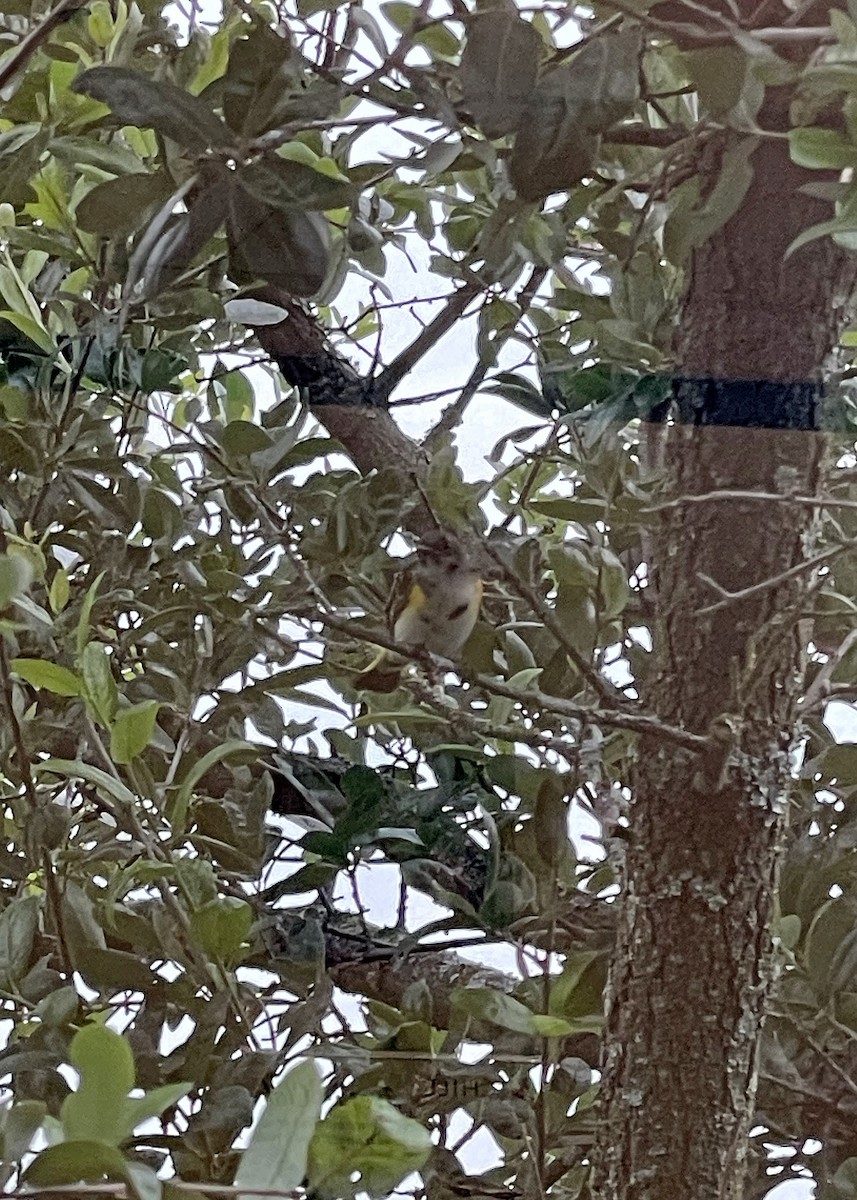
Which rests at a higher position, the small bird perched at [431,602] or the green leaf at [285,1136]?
the small bird perched at [431,602]

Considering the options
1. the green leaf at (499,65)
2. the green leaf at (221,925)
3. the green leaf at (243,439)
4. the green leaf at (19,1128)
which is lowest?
the green leaf at (19,1128)

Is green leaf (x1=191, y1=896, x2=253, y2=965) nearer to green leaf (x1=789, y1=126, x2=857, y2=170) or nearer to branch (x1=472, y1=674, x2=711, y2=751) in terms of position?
branch (x1=472, y1=674, x2=711, y2=751)

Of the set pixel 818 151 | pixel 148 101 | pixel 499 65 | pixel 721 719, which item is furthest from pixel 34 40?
pixel 721 719

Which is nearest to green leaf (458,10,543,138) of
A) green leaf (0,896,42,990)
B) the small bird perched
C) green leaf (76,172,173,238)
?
green leaf (76,172,173,238)

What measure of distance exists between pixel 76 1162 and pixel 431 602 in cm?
36

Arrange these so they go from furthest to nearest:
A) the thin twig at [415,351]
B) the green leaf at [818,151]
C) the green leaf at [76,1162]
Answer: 1. the thin twig at [415,351]
2. the green leaf at [818,151]
3. the green leaf at [76,1162]

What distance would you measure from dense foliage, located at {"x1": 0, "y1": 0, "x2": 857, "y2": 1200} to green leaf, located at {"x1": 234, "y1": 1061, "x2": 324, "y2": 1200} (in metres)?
0.02

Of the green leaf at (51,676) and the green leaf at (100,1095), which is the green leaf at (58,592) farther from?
the green leaf at (100,1095)

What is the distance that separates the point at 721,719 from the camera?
53 cm

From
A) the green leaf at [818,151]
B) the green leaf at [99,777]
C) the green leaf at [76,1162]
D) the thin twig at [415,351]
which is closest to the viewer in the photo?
the green leaf at [76,1162]

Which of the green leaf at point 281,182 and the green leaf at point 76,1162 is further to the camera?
the green leaf at point 281,182

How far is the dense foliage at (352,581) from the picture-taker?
434 millimetres

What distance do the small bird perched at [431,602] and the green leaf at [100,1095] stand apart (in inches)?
12.1

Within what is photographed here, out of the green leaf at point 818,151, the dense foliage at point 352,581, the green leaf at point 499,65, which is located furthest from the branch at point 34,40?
the green leaf at point 818,151
